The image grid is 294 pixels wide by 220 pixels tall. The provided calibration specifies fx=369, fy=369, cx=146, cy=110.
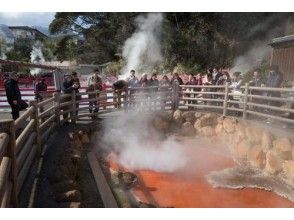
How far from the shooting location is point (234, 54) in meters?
27.9

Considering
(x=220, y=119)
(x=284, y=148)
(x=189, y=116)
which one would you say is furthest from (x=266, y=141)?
(x=189, y=116)

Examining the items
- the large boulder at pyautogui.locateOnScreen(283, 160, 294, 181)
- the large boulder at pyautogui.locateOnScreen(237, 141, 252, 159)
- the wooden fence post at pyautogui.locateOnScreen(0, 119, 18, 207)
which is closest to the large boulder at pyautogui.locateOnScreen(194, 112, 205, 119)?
the large boulder at pyautogui.locateOnScreen(237, 141, 252, 159)

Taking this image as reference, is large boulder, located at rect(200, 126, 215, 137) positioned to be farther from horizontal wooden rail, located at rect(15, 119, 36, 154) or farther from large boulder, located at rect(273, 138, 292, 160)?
horizontal wooden rail, located at rect(15, 119, 36, 154)

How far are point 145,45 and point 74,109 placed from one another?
884 inches

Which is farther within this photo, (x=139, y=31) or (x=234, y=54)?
(x=139, y=31)

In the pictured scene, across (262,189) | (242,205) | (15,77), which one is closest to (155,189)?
(242,205)

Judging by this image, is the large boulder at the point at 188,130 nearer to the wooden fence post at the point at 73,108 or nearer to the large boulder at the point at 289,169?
the wooden fence post at the point at 73,108

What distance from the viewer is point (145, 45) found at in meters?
31.8

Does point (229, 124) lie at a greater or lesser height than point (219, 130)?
greater

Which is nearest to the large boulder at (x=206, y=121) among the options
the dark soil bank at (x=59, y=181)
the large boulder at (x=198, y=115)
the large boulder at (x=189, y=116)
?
the large boulder at (x=198, y=115)

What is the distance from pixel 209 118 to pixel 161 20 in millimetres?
20356

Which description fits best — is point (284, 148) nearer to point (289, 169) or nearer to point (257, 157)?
point (289, 169)

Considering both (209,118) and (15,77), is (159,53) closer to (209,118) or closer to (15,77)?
(209,118)

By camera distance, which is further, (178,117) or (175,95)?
(175,95)
